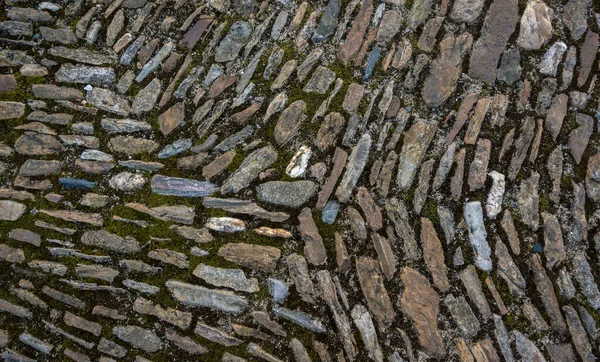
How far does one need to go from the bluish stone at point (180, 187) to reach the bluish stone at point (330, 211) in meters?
0.98

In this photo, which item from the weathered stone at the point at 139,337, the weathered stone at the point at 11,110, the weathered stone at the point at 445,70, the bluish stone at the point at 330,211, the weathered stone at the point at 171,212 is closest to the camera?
the weathered stone at the point at 139,337

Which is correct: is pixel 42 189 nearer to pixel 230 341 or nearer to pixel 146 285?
pixel 146 285

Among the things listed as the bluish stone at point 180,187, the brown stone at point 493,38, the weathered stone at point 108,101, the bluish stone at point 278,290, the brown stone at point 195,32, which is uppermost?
the brown stone at point 493,38

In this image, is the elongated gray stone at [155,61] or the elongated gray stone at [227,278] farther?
the elongated gray stone at [155,61]

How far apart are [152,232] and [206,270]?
58 centimetres

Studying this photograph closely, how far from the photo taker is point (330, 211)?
373cm

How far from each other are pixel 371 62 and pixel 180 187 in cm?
205

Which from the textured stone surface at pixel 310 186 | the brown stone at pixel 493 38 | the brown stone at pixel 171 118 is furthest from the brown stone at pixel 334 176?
the brown stone at pixel 171 118

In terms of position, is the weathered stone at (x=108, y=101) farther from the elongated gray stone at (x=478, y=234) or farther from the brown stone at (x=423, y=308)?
the elongated gray stone at (x=478, y=234)

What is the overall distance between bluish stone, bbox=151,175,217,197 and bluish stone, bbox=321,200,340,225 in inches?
38.4

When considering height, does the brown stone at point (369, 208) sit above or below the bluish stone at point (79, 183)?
above

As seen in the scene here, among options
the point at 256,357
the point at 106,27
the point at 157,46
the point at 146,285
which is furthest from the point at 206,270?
the point at 106,27

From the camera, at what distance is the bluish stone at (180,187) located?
3891 millimetres

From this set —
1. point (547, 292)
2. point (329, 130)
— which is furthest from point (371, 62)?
point (547, 292)
